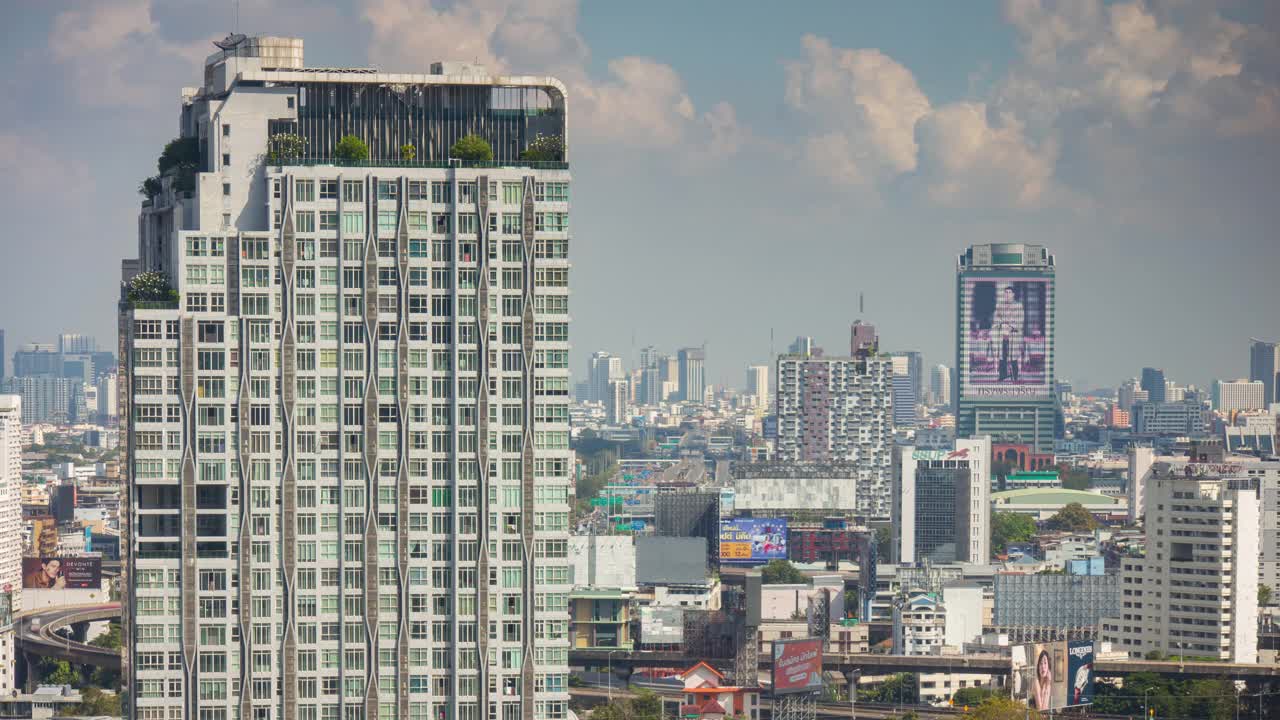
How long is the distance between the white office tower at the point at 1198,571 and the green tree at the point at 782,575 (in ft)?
165

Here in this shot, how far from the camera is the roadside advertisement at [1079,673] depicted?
111062 millimetres

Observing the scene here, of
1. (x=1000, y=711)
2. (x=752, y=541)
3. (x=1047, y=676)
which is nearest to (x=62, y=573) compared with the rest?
(x=752, y=541)

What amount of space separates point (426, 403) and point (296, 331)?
4375 millimetres

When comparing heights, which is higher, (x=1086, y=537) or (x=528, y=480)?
(x=528, y=480)

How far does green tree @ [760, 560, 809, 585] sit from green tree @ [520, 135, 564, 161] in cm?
10885

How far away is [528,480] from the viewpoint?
66.8 metres

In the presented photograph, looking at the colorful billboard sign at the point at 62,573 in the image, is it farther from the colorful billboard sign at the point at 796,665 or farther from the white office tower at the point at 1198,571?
the white office tower at the point at 1198,571

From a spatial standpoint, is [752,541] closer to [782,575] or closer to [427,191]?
[782,575]

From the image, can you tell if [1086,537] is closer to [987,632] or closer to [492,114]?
[987,632]

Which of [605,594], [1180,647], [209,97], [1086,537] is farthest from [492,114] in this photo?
[1086,537]

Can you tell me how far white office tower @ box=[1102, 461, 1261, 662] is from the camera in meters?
124

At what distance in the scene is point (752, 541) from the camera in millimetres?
192000

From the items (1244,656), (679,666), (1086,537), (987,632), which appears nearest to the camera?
(1244,656)

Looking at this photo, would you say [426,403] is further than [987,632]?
No
